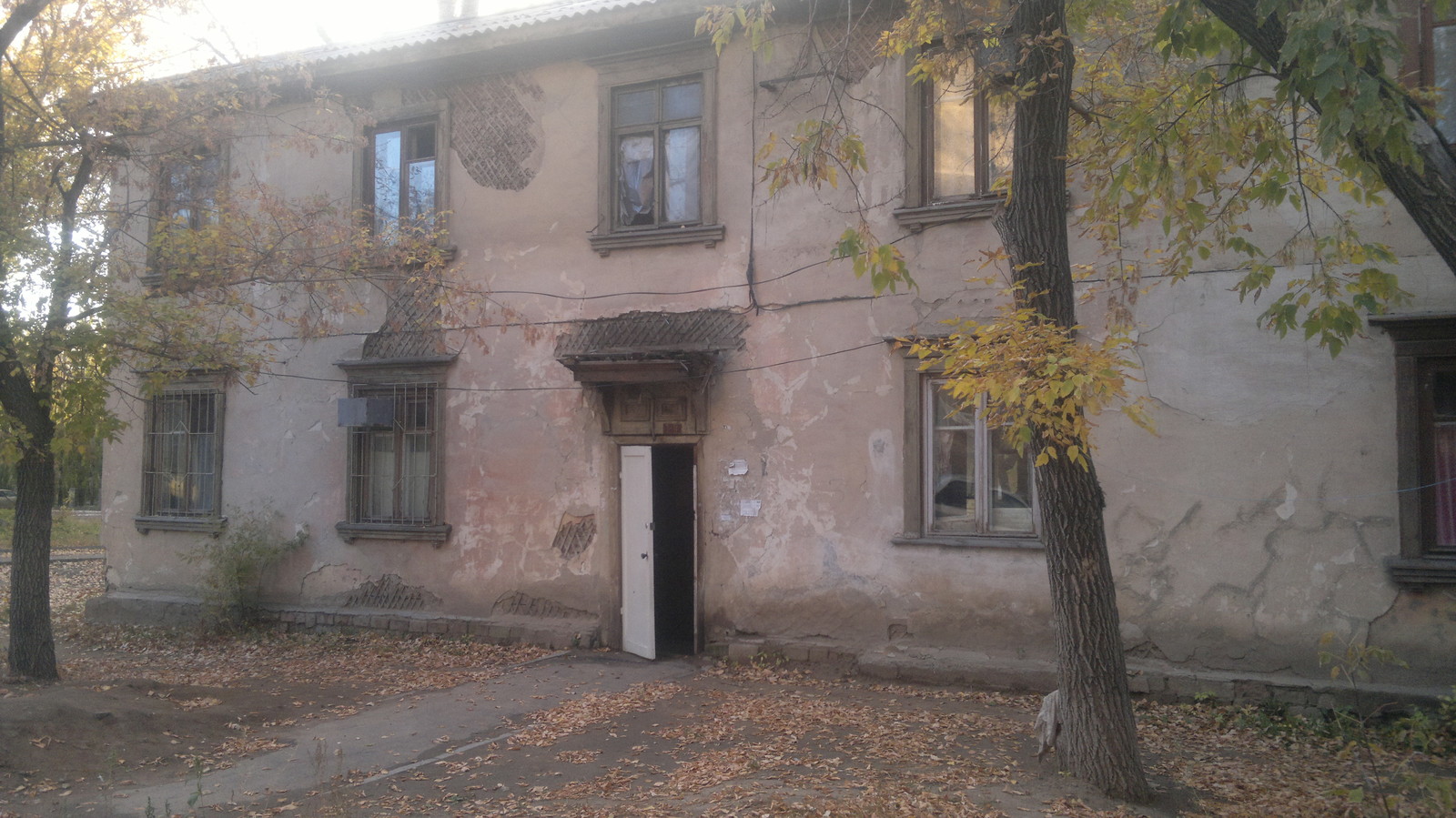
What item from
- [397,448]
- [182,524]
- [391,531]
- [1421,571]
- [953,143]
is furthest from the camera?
[182,524]

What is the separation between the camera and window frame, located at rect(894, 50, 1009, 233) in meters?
8.27

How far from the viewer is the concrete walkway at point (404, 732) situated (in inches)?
225

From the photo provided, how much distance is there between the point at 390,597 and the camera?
10438mm

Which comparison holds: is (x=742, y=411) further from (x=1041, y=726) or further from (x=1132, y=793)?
(x=1132, y=793)

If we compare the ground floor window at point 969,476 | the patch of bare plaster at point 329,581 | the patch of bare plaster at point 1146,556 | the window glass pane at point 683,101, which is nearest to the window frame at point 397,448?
the patch of bare plaster at point 329,581

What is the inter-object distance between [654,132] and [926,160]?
2.79 meters

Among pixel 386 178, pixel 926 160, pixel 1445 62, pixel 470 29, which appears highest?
pixel 470 29

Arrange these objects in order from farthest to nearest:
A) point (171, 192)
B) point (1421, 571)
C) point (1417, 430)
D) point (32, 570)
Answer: point (171, 192)
point (32, 570)
point (1417, 430)
point (1421, 571)

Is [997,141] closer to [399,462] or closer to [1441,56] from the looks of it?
[1441,56]

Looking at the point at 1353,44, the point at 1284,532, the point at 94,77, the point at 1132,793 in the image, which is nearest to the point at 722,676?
the point at 1132,793

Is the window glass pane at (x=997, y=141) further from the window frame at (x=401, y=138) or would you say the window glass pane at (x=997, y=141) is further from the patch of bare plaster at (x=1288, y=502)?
the window frame at (x=401, y=138)

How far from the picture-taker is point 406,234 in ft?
33.2

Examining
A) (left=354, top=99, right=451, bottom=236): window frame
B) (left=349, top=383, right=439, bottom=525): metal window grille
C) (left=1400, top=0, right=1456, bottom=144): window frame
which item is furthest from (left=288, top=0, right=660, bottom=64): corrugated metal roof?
(left=1400, top=0, right=1456, bottom=144): window frame

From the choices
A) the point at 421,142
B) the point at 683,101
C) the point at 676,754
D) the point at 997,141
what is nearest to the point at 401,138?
the point at 421,142
